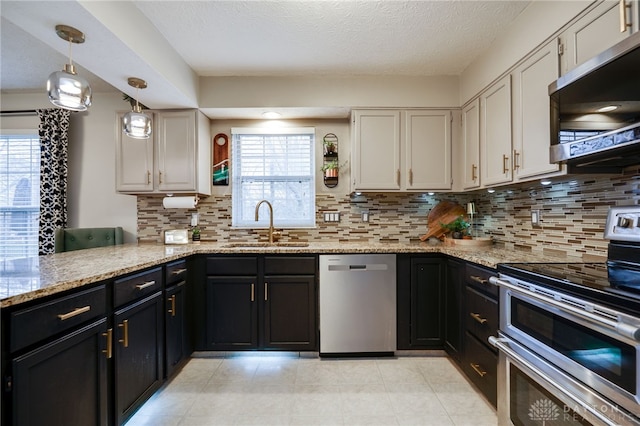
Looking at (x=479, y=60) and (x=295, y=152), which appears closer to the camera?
(x=479, y=60)

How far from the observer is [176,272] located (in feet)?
6.86

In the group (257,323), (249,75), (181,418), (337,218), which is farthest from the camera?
(337,218)

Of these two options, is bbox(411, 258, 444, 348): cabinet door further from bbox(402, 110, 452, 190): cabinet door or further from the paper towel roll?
the paper towel roll

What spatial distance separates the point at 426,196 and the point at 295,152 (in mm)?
1442

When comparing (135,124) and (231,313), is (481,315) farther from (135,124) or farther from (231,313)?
(135,124)

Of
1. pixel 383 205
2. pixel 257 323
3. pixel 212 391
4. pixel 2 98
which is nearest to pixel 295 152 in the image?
pixel 383 205

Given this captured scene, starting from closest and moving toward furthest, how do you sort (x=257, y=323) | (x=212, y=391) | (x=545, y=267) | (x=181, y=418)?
1. (x=545, y=267)
2. (x=181, y=418)
3. (x=212, y=391)
4. (x=257, y=323)

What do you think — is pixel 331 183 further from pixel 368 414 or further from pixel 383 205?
pixel 368 414

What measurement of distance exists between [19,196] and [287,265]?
120 inches

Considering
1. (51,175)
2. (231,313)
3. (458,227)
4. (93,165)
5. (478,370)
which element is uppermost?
(93,165)

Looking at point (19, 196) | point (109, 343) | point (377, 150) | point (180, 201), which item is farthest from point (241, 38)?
point (19, 196)

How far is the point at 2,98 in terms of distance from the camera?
3.03m

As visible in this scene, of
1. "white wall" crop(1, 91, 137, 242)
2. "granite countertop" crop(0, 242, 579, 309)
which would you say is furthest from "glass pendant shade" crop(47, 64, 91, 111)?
"white wall" crop(1, 91, 137, 242)

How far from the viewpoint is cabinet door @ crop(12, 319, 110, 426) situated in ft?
3.24
